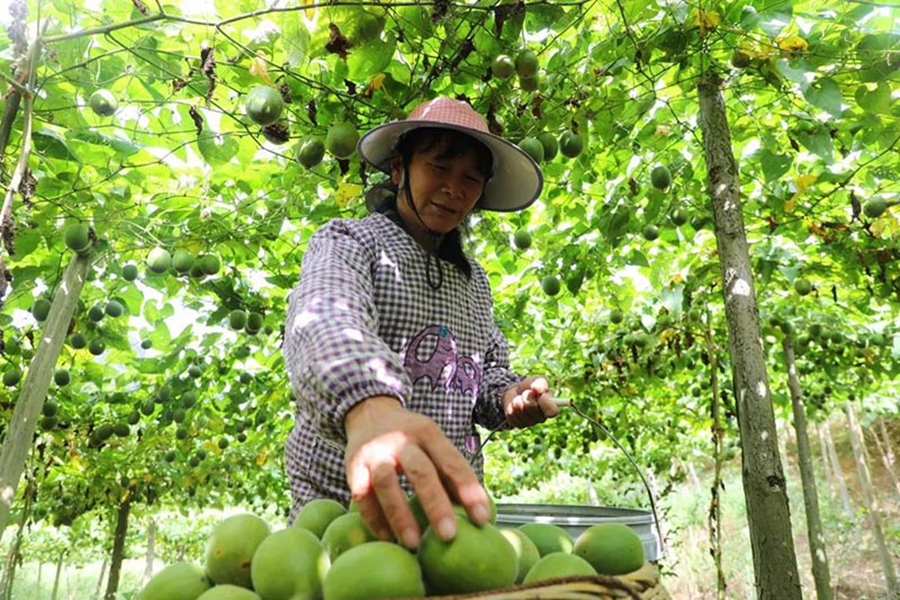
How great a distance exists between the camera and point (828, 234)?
4020 millimetres

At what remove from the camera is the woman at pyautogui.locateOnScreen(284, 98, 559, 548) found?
913 millimetres

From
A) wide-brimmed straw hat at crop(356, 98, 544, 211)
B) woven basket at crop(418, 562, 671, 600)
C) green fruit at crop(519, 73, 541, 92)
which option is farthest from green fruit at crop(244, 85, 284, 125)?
woven basket at crop(418, 562, 671, 600)

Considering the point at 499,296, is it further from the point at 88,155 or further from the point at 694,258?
the point at 88,155

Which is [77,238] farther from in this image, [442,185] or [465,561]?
[465,561]

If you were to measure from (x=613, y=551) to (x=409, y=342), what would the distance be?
87cm

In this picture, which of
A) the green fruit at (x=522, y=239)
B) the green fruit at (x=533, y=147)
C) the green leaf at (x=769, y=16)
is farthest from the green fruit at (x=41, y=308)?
the green leaf at (x=769, y=16)

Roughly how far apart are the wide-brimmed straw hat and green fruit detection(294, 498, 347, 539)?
42.5 inches

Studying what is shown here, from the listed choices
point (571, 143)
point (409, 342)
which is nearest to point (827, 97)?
point (571, 143)

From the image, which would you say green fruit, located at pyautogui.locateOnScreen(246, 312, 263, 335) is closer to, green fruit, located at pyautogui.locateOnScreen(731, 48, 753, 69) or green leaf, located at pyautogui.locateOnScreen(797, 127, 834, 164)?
green fruit, located at pyautogui.locateOnScreen(731, 48, 753, 69)

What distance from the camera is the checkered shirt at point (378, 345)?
3.48ft

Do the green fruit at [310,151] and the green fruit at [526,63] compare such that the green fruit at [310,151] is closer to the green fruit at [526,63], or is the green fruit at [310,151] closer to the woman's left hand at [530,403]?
the green fruit at [526,63]

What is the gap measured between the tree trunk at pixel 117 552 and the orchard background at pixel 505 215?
4.23 m

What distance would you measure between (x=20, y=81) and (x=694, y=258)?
14.8 ft

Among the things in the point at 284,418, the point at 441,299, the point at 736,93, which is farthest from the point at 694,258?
the point at 284,418
